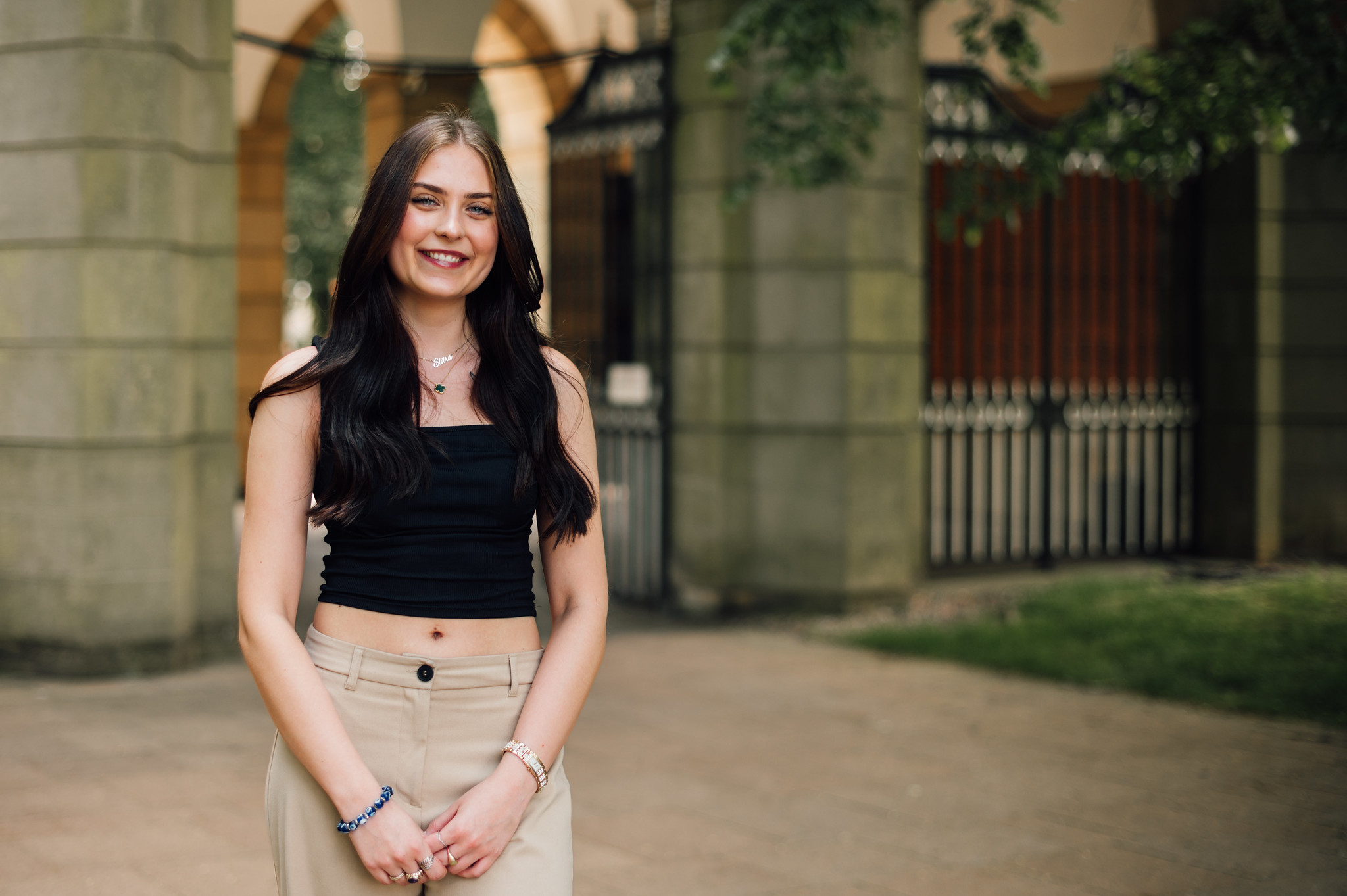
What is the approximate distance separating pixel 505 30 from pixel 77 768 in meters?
13.5

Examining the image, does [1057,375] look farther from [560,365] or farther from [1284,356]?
[560,365]

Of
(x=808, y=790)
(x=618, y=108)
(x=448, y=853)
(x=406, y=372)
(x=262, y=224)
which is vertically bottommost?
(x=808, y=790)

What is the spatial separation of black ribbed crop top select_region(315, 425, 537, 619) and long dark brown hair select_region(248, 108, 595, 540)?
0.09 feet

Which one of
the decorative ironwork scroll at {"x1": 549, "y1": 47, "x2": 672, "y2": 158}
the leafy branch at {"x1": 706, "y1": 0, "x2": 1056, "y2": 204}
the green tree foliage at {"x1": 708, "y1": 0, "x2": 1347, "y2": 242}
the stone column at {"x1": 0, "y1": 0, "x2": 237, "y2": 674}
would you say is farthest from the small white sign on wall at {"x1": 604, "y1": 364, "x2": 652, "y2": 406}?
the stone column at {"x1": 0, "y1": 0, "x2": 237, "y2": 674}

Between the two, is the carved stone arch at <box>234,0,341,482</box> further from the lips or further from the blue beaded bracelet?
the blue beaded bracelet

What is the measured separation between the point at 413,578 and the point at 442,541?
68 millimetres

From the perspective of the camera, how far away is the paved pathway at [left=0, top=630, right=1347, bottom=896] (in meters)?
4.42

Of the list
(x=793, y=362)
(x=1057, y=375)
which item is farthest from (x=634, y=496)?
(x=1057, y=375)

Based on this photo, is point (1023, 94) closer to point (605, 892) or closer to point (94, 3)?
point (94, 3)

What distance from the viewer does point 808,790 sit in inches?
212

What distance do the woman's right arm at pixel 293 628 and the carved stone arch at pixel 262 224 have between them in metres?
16.3

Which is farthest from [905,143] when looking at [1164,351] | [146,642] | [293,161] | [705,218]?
[293,161]

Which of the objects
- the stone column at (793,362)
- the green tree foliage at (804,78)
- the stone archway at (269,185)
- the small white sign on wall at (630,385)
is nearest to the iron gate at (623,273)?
the small white sign on wall at (630,385)

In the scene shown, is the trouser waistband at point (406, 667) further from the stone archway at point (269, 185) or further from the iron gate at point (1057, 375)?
the stone archway at point (269, 185)
